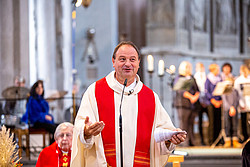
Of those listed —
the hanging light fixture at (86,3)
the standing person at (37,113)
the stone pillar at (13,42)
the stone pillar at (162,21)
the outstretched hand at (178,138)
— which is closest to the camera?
the outstretched hand at (178,138)

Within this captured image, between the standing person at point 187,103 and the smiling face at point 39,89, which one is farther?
the standing person at point 187,103

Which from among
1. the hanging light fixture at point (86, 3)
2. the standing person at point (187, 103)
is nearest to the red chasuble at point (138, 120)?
the standing person at point (187, 103)

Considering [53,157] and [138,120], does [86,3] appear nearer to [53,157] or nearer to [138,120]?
[53,157]

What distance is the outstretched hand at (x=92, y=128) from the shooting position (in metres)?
3.30

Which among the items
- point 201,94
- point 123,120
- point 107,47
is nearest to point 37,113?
point 201,94

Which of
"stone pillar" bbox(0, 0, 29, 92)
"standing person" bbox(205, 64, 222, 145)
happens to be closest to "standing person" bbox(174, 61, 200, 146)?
"standing person" bbox(205, 64, 222, 145)

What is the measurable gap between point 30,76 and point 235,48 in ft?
32.3

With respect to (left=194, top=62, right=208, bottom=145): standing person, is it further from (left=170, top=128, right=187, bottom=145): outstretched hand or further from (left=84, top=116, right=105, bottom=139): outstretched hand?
(left=84, top=116, right=105, bottom=139): outstretched hand

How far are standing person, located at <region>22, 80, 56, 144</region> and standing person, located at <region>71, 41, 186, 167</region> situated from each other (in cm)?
450

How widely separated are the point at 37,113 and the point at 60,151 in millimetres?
3109

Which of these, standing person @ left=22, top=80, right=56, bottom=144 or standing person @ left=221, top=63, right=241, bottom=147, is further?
standing person @ left=221, top=63, right=241, bottom=147

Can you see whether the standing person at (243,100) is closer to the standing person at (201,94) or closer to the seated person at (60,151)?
the standing person at (201,94)

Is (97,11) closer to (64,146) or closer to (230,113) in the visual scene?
(230,113)

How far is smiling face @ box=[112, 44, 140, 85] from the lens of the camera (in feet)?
12.0
